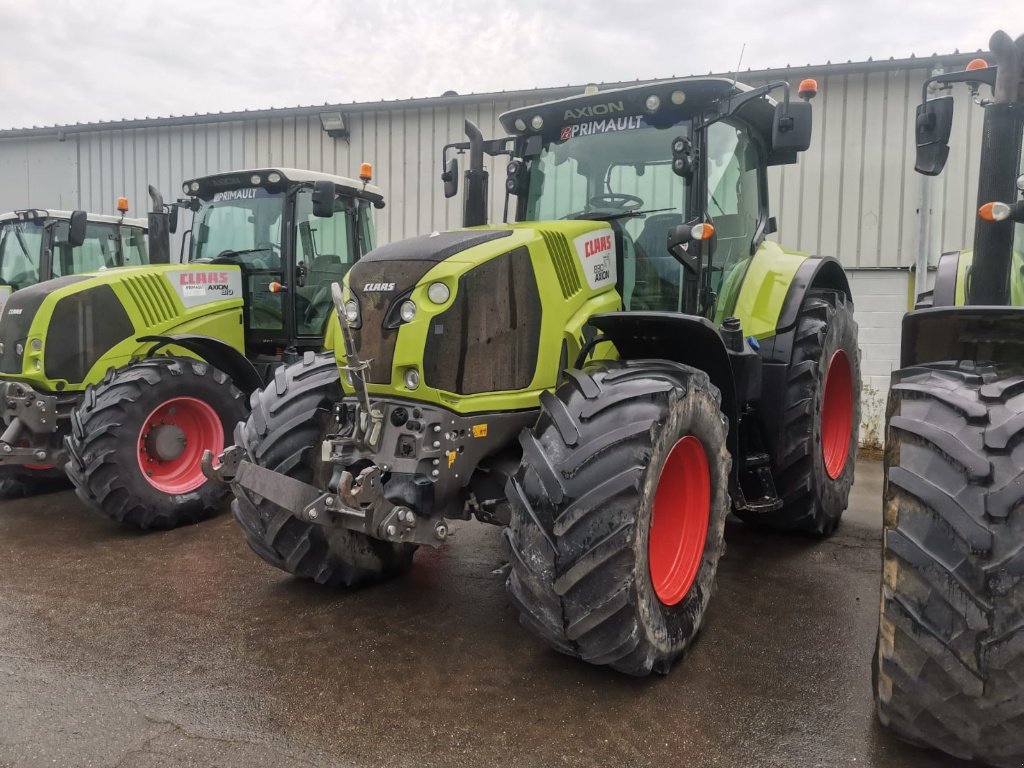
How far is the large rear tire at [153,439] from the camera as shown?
17.1 feet

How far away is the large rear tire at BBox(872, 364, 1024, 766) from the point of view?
7.06 feet

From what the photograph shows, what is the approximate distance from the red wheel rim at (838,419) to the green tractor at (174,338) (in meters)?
3.88

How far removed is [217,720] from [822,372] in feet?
11.4

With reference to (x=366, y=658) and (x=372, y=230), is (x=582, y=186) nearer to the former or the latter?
(x=366, y=658)

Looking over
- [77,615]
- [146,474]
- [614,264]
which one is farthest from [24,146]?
[614,264]

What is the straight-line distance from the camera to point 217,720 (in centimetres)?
284

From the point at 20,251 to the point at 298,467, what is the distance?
6.79m

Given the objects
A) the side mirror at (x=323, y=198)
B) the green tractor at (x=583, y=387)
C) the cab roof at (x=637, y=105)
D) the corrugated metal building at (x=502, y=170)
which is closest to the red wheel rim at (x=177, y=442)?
the side mirror at (x=323, y=198)

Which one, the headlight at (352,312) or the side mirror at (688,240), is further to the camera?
the side mirror at (688,240)

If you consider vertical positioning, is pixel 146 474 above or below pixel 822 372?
below

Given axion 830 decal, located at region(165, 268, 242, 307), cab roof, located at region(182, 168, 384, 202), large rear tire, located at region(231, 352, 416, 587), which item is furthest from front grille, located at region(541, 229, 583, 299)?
axion 830 decal, located at region(165, 268, 242, 307)

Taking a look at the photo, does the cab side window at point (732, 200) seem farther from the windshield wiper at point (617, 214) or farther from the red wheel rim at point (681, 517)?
the red wheel rim at point (681, 517)

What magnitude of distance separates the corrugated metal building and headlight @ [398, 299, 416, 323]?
660 cm

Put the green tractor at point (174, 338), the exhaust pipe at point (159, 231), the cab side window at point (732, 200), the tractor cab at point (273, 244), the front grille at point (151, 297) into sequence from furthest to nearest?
1. the exhaust pipe at point (159, 231)
2. the tractor cab at point (273, 244)
3. the front grille at point (151, 297)
4. the green tractor at point (174, 338)
5. the cab side window at point (732, 200)
